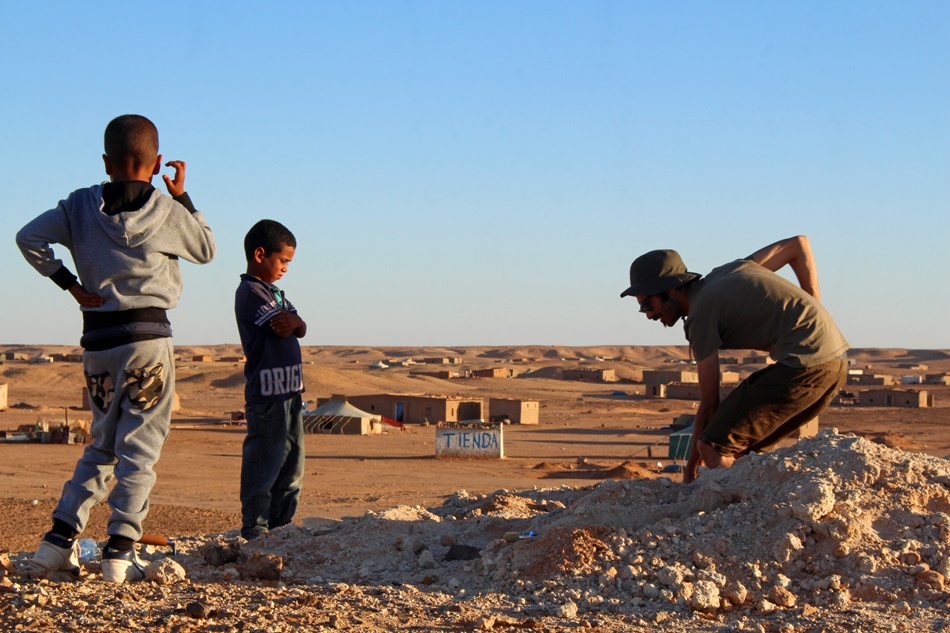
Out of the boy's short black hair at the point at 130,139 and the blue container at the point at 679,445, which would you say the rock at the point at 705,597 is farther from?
the blue container at the point at 679,445

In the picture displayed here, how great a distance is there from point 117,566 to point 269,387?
5.53 feet

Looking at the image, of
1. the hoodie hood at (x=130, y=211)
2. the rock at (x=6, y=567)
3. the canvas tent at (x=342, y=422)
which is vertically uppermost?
the hoodie hood at (x=130, y=211)

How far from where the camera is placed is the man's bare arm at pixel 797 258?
6172mm

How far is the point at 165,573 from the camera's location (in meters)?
4.87

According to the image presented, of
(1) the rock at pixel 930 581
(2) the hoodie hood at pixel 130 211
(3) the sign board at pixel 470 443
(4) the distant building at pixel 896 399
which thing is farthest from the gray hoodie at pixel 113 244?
(4) the distant building at pixel 896 399

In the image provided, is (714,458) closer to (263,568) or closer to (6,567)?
(263,568)

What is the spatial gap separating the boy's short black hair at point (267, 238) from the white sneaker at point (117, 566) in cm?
218

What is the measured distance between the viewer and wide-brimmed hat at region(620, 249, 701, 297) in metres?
5.75

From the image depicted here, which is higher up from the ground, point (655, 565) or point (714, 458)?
point (714, 458)

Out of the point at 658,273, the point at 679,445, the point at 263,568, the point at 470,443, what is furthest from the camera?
the point at 470,443

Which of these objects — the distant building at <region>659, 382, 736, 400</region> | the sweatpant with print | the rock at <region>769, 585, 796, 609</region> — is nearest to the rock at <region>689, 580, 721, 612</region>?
the rock at <region>769, 585, 796, 609</region>

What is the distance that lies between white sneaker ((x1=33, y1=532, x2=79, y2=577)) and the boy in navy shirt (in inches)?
58.6

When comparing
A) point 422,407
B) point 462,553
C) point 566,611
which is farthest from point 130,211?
point 422,407

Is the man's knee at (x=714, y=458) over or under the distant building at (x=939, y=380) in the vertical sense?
over
